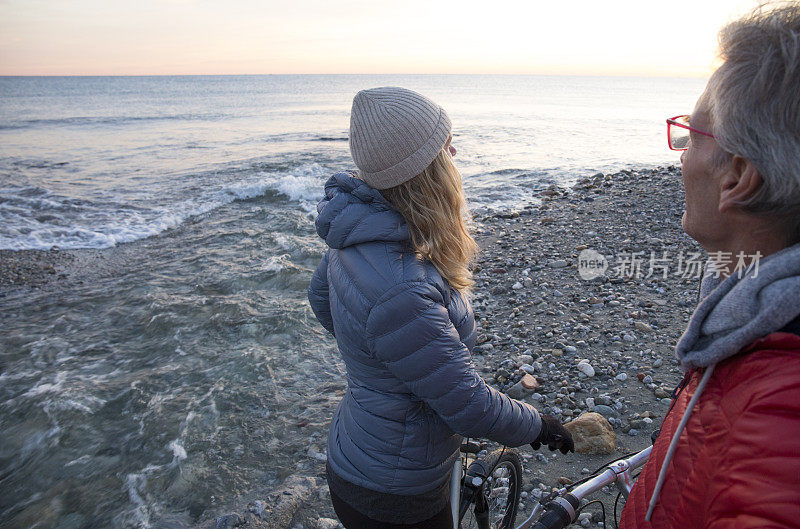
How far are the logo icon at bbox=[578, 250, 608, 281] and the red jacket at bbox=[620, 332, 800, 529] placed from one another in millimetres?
6916

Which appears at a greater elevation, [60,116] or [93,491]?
[60,116]

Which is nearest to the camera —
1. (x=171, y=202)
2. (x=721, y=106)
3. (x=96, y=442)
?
(x=721, y=106)

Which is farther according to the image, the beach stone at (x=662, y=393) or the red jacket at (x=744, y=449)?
the beach stone at (x=662, y=393)

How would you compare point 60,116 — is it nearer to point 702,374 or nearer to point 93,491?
point 93,491

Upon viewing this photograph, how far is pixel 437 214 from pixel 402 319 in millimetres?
510

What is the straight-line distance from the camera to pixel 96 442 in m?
5.61

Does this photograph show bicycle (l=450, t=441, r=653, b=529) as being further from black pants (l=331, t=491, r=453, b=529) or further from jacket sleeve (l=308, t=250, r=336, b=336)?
jacket sleeve (l=308, t=250, r=336, b=336)

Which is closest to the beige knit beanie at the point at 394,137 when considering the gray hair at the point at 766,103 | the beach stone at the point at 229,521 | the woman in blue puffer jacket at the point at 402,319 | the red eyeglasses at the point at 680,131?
the woman in blue puffer jacket at the point at 402,319

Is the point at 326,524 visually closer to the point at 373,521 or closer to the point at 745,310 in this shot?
the point at 373,521

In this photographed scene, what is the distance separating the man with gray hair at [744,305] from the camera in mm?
1046

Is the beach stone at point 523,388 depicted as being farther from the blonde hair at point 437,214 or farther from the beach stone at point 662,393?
the blonde hair at point 437,214

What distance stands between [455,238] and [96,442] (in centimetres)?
553

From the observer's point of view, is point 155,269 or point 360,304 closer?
point 360,304

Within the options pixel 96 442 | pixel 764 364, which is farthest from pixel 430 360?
pixel 96 442
